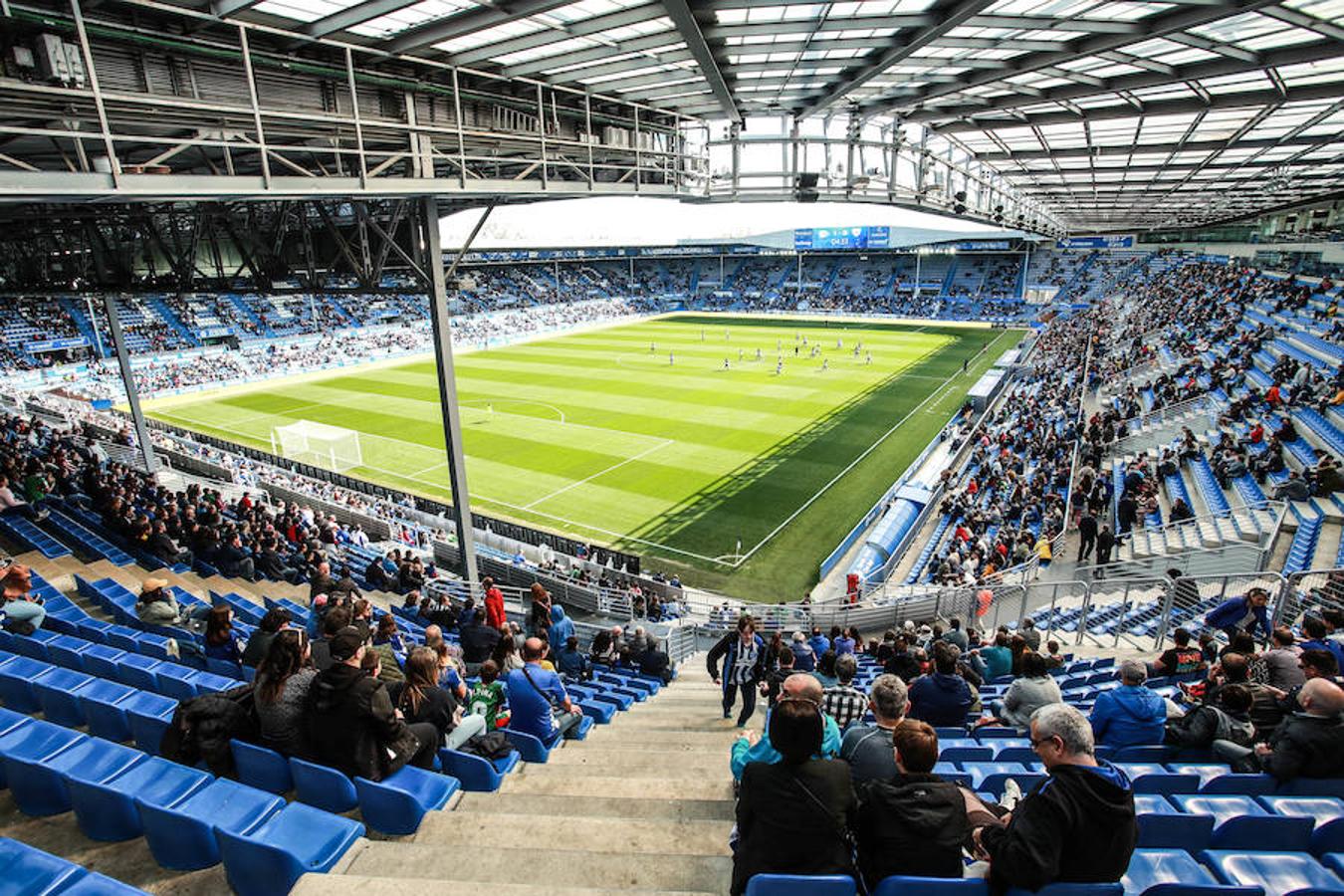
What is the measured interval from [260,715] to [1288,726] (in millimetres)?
5921

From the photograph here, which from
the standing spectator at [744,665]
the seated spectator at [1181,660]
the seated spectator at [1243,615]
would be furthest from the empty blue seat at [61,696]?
the seated spectator at [1243,615]

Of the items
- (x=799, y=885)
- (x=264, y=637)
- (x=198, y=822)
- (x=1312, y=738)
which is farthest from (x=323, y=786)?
(x=1312, y=738)

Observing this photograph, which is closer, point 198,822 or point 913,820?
point 913,820

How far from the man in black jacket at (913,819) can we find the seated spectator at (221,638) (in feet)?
18.2

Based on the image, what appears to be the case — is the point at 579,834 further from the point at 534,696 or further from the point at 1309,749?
the point at 1309,749

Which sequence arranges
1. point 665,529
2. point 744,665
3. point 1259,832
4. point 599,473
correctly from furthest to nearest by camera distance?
1. point 599,473
2. point 665,529
3. point 744,665
4. point 1259,832

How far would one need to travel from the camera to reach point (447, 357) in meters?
11.9

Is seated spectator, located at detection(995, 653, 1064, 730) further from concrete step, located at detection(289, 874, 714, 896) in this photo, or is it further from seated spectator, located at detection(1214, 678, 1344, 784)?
concrete step, located at detection(289, 874, 714, 896)

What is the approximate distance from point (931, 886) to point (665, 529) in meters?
18.1

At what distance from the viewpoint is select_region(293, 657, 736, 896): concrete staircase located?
130 inches

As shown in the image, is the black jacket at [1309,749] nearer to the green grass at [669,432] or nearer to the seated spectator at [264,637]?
the seated spectator at [264,637]

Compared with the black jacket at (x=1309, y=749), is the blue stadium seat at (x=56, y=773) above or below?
above

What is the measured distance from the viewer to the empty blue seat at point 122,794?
3.47 meters

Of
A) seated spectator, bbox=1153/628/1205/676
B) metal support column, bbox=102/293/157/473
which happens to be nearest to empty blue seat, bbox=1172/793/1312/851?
seated spectator, bbox=1153/628/1205/676
